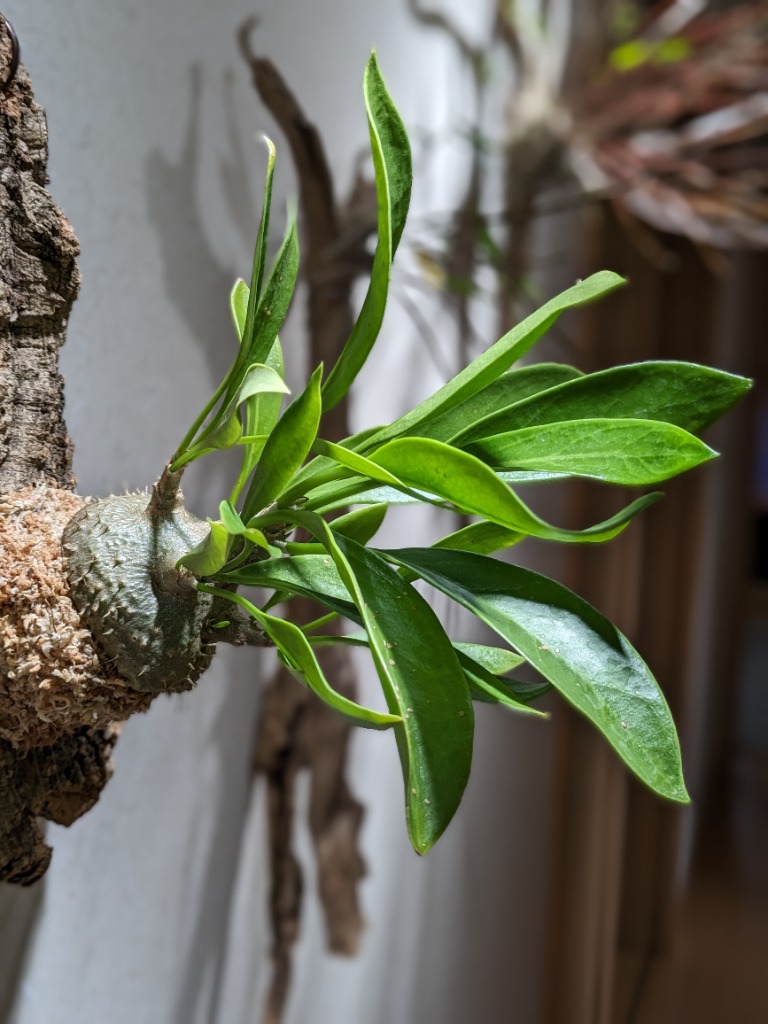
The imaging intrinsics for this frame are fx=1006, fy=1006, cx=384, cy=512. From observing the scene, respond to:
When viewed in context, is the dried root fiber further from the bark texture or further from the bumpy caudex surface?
the bark texture

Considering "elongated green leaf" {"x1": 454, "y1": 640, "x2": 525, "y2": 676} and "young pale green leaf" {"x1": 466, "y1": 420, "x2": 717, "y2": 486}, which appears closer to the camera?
"young pale green leaf" {"x1": 466, "y1": 420, "x2": 717, "y2": 486}

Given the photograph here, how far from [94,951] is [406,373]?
0.72 m

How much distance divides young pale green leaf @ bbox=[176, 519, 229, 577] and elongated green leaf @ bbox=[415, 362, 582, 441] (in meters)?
0.12

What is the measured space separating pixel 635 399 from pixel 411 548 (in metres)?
0.11

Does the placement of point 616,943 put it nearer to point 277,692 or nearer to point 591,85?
point 277,692

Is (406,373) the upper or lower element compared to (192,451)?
upper

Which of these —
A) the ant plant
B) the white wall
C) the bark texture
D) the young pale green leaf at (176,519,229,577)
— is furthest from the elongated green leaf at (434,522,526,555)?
the bark texture

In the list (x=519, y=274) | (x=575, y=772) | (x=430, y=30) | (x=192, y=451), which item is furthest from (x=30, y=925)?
(x=575, y=772)

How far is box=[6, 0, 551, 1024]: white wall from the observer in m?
0.62

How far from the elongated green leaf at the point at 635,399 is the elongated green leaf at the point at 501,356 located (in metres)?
0.02

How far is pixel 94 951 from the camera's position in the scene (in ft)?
2.26

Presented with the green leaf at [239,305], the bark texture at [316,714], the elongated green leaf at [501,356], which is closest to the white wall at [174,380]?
the bark texture at [316,714]

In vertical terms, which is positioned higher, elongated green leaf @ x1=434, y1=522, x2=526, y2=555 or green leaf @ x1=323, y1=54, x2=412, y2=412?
green leaf @ x1=323, y1=54, x2=412, y2=412

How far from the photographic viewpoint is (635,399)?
413 millimetres
